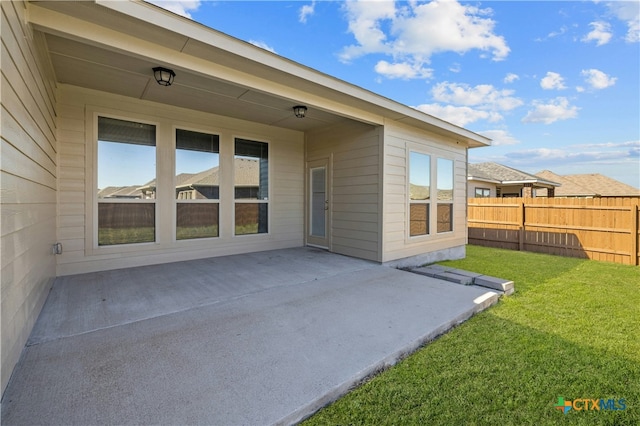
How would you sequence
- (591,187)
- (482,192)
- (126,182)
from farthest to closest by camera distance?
(591,187) < (482,192) < (126,182)

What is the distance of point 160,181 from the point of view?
15.6 ft

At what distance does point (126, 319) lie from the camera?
8.60 ft

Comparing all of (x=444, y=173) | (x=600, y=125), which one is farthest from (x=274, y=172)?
(x=600, y=125)

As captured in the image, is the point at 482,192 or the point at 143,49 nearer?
the point at 143,49

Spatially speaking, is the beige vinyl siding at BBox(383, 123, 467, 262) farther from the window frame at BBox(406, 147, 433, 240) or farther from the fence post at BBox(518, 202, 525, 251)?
the fence post at BBox(518, 202, 525, 251)

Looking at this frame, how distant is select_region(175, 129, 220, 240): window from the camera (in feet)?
16.4

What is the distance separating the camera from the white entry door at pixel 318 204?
6125 millimetres

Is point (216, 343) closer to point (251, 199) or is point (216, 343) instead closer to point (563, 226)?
point (251, 199)

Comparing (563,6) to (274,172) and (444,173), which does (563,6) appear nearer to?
(444,173)

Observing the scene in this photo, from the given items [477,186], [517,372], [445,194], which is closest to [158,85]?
[517,372]

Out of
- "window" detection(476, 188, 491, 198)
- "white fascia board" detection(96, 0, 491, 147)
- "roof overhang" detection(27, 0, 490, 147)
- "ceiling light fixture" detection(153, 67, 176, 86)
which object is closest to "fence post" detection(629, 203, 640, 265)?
"roof overhang" detection(27, 0, 490, 147)

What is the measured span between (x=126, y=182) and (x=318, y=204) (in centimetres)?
355

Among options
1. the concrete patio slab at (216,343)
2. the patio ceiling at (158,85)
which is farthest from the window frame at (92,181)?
the concrete patio slab at (216,343)

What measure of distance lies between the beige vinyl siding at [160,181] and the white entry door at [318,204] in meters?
0.24
